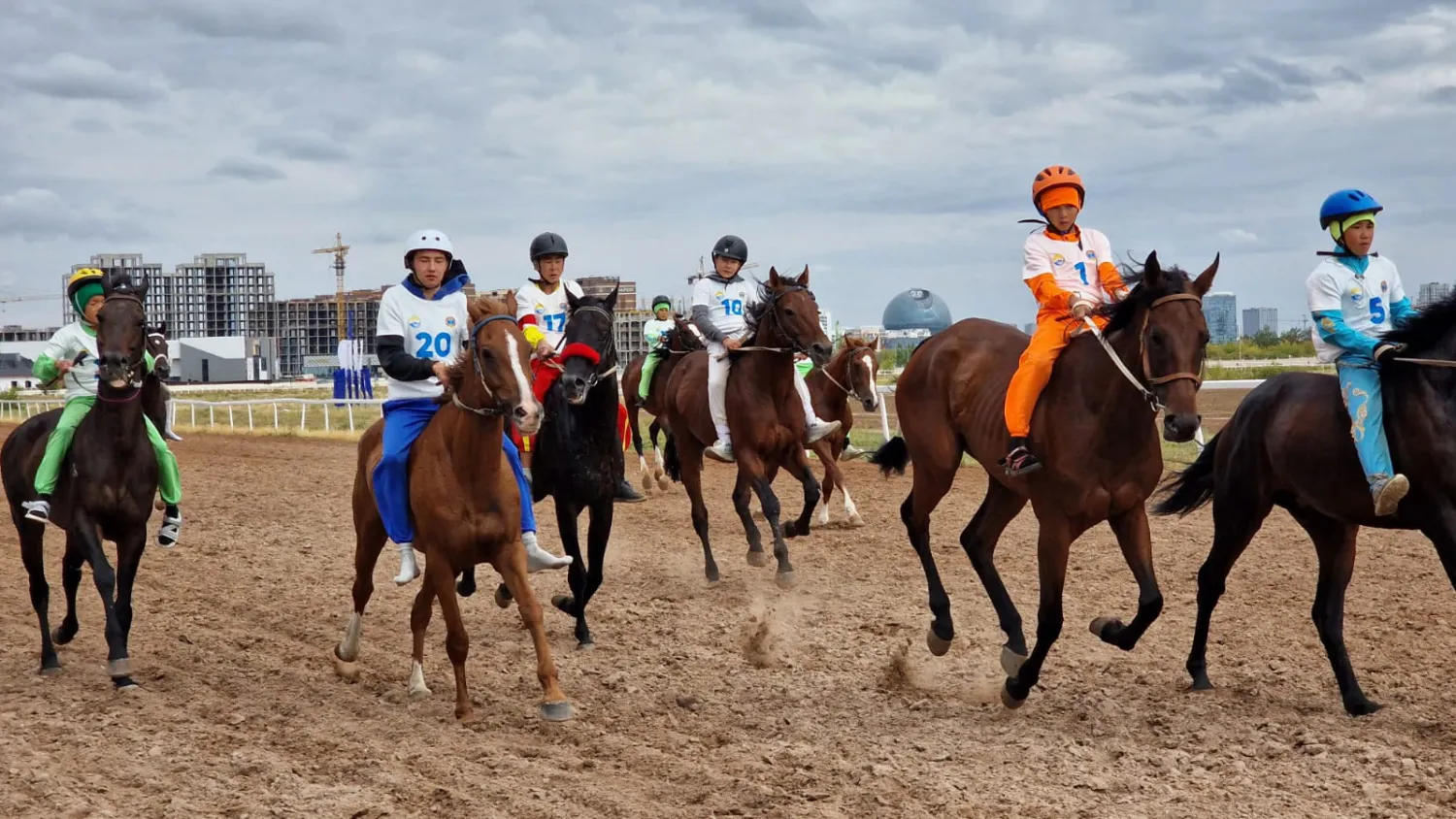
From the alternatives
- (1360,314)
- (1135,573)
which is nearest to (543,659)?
(1135,573)

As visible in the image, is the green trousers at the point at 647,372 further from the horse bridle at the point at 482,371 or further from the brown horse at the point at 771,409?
the horse bridle at the point at 482,371

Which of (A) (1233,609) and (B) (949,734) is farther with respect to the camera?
(A) (1233,609)

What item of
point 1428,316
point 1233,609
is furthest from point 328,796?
point 1233,609

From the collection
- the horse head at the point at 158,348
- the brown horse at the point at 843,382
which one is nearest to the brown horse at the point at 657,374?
the brown horse at the point at 843,382

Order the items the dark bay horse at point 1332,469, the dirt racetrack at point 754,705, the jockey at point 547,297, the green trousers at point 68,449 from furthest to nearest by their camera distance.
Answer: the jockey at point 547,297 < the green trousers at point 68,449 < the dark bay horse at point 1332,469 < the dirt racetrack at point 754,705

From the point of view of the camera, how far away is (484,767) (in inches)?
223

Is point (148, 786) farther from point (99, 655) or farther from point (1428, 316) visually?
point (1428, 316)

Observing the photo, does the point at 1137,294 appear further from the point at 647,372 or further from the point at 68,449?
the point at 647,372

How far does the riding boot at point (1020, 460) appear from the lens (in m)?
6.55

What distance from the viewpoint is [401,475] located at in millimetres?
6855

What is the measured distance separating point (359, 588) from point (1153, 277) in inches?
183

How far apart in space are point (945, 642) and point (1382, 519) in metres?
2.37

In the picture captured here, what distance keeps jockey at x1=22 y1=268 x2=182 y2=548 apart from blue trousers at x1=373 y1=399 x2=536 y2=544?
6.03 ft

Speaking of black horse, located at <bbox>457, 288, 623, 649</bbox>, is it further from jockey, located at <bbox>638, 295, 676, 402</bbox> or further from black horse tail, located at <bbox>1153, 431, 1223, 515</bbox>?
jockey, located at <bbox>638, 295, 676, 402</bbox>
